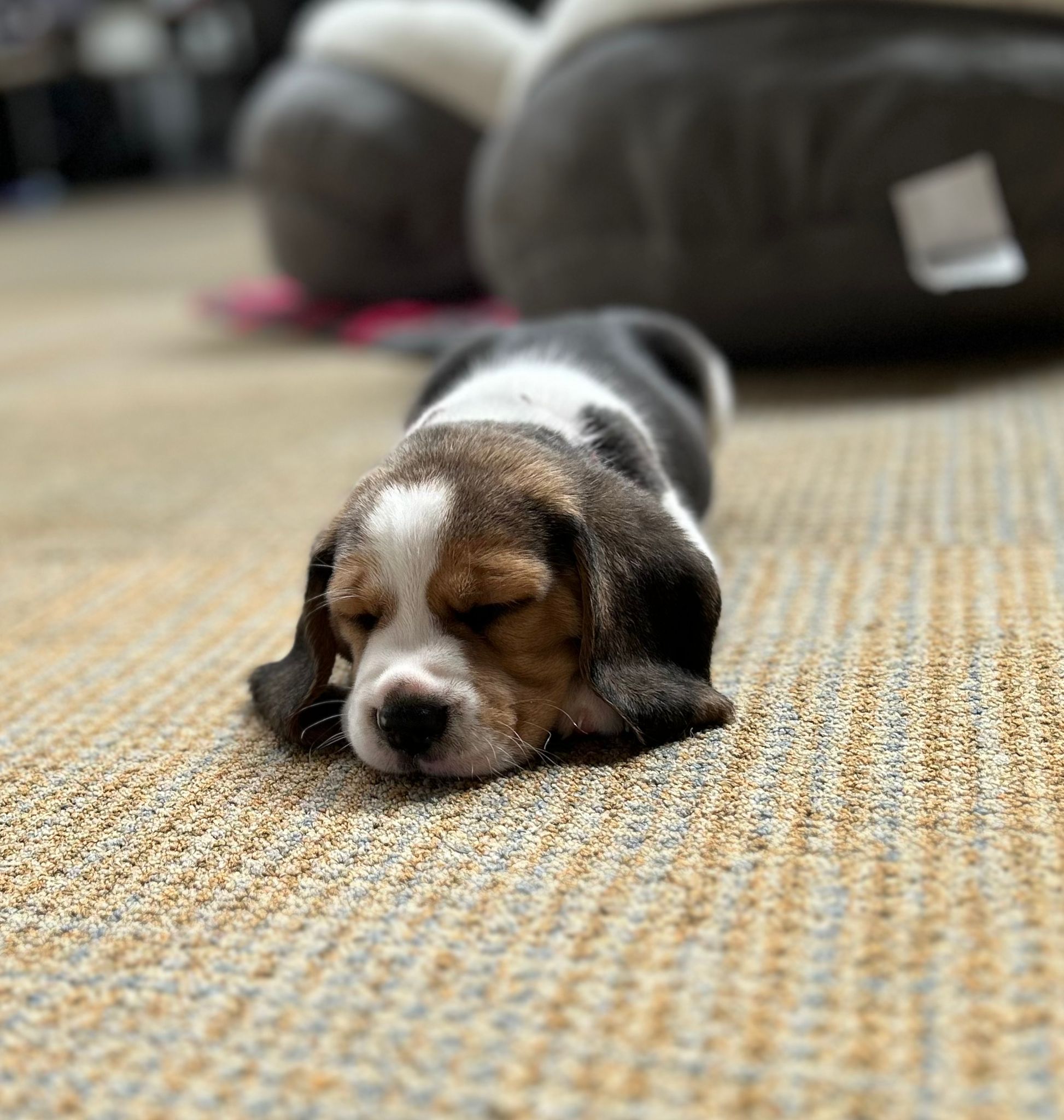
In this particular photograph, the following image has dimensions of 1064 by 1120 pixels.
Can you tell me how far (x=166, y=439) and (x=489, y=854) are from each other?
251 centimetres

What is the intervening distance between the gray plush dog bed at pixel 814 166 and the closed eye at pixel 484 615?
6.74 feet

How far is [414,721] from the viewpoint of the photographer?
154cm

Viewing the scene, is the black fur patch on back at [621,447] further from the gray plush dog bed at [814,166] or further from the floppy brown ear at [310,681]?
the gray plush dog bed at [814,166]

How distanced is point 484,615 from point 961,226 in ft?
7.16

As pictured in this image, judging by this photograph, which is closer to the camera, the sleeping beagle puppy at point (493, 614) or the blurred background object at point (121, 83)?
the sleeping beagle puppy at point (493, 614)

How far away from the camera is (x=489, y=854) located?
139cm

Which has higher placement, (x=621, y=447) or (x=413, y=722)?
(x=621, y=447)

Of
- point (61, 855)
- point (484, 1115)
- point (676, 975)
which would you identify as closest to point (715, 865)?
point (676, 975)

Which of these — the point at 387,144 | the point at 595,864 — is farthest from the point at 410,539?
the point at 387,144

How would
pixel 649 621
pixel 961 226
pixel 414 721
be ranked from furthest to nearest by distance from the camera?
pixel 961 226, pixel 649 621, pixel 414 721

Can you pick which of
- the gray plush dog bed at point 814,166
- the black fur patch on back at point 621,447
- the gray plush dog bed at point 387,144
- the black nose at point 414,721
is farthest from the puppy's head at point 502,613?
the gray plush dog bed at point 387,144

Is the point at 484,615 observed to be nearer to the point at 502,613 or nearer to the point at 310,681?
the point at 502,613

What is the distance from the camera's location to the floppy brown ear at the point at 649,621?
1.60 meters

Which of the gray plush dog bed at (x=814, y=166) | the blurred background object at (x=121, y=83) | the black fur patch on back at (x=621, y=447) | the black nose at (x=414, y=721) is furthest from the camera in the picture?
the blurred background object at (x=121, y=83)
